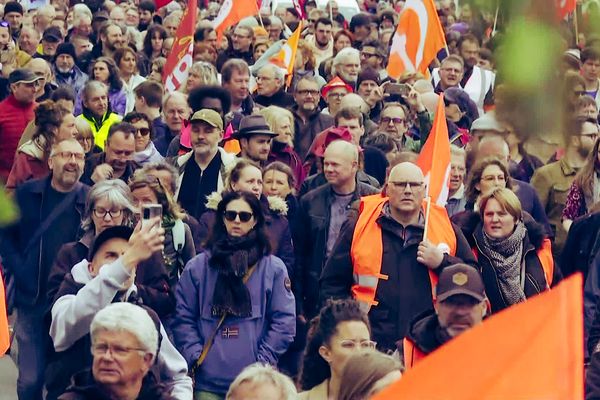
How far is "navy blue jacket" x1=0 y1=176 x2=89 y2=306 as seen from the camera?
890 cm

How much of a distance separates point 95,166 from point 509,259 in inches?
133

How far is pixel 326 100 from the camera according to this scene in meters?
14.2

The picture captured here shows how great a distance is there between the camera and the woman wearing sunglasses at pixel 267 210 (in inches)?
354

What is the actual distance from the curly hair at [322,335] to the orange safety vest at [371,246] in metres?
1.21

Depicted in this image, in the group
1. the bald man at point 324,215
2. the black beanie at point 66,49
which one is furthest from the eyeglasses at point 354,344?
the black beanie at point 66,49

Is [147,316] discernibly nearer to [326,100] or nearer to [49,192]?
[49,192]

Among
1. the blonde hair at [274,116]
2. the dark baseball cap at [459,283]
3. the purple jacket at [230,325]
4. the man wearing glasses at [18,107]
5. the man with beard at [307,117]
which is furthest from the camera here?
the man with beard at [307,117]

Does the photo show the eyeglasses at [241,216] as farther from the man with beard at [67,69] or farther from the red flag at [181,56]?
the man with beard at [67,69]

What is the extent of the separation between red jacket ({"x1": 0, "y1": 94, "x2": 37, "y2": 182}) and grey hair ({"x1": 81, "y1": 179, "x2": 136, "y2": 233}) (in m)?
3.83

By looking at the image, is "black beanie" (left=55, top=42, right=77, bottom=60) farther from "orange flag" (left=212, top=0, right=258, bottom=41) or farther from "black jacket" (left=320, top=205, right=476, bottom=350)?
"black jacket" (left=320, top=205, right=476, bottom=350)

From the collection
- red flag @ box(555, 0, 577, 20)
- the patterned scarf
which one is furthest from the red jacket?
red flag @ box(555, 0, 577, 20)

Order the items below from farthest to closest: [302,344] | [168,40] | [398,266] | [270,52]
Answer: [168,40]
[270,52]
[302,344]
[398,266]

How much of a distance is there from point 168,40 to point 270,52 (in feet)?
5.92


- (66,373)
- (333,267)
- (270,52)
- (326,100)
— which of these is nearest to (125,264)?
(66,373)
